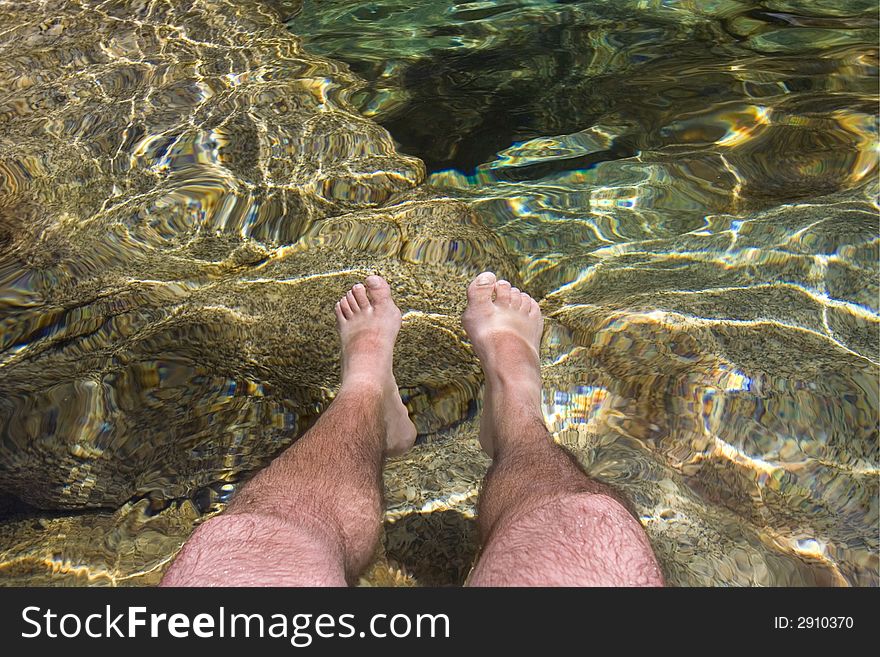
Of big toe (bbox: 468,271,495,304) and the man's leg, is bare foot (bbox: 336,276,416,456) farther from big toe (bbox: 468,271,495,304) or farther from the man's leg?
big toe (bbox: 468,271,495,304)

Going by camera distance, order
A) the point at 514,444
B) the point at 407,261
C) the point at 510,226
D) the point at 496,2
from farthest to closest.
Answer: the point at 496,2 < the point at 510,226 < the point at 407,261 < the point at 514,444

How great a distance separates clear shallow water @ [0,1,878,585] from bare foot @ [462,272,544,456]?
0.32 ft

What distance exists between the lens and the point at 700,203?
3084 millimetres

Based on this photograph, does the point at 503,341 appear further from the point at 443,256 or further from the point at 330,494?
the point at 330,494

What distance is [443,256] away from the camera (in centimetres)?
281

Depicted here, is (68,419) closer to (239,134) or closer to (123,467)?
(123,467)

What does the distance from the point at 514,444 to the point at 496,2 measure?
3.77 m

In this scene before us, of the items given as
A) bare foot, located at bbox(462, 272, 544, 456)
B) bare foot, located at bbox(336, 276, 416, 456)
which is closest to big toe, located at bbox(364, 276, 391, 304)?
bare foot, located at bbox(336, 276, 416, 456)

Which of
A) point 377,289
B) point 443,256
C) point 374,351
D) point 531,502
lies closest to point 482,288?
point 443,256

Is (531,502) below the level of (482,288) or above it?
above

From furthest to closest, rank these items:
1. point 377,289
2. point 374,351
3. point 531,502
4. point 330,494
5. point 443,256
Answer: point 443,256 < point 377,289 < point 374,351 < point 330,494 < point 531,502

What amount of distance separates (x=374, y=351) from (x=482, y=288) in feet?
1.91
